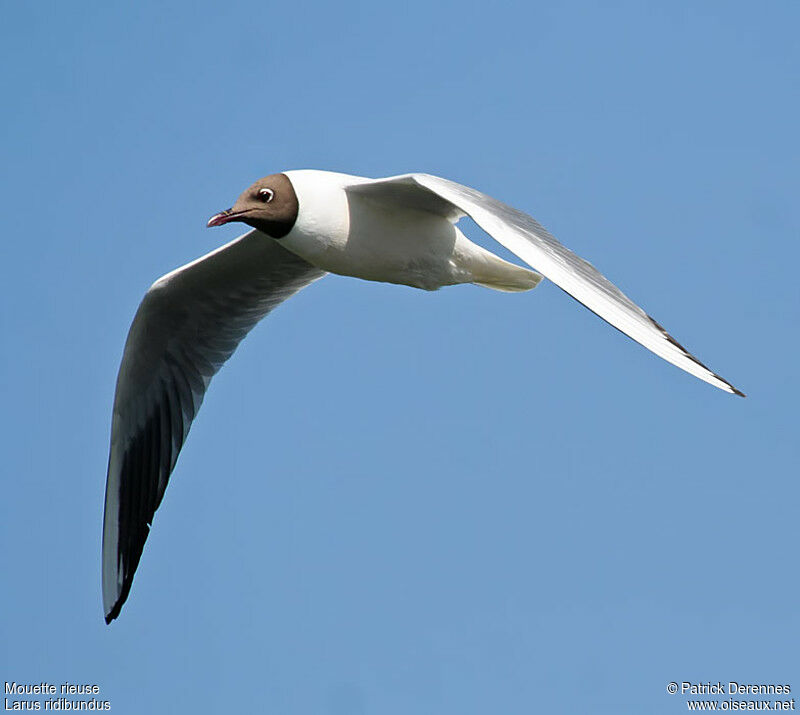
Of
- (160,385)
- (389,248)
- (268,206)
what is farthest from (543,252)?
(160,385)

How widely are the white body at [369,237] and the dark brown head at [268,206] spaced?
43 millimetres

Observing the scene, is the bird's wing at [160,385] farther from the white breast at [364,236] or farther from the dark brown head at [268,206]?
the dark brown head at [268,206]

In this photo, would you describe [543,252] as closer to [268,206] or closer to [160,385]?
[268,206]

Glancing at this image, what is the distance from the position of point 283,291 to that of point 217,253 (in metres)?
0.59

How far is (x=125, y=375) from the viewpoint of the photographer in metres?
7.58

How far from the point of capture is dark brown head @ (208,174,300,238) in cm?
597

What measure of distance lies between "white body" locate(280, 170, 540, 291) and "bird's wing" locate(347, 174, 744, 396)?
0.08m

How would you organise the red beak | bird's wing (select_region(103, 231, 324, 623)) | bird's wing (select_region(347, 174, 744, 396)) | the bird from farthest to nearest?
bird's wing (select_region(103, 231, 324, 623)) < the red beak < the bird < bird's wing (select_region(347, 174, 744, 396))

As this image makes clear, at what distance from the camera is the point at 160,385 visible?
25.2 feet

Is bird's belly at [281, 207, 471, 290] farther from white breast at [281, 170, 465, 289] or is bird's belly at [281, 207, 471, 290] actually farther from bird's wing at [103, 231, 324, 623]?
bird's wing at [103, 231, 324, 623]

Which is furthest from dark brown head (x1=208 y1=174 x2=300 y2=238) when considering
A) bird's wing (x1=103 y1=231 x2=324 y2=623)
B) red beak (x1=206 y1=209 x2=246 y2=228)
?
bird's wing (x1=103 y1=231 x2=324 y2=623)

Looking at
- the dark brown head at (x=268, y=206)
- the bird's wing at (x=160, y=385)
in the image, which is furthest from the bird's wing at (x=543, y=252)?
the bird's wing at (x=160, y=385)

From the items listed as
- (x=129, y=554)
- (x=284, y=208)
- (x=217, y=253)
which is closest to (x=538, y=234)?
(x=284, y=208)

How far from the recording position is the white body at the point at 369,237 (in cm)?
608
